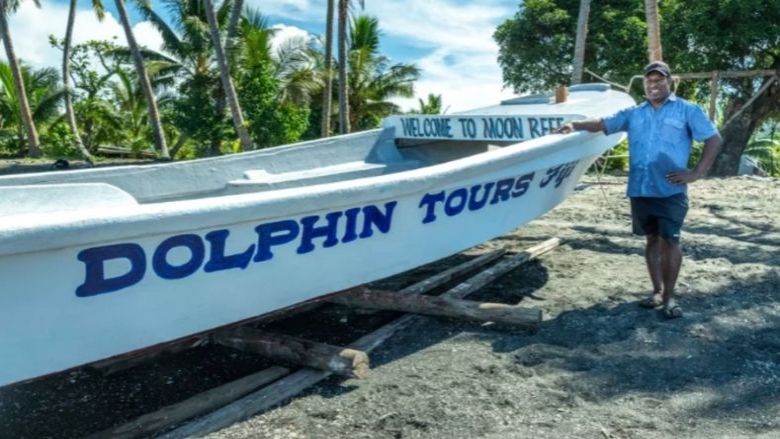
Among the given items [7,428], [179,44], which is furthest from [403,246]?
[179,44]

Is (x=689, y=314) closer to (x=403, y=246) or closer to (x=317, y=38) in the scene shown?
(x=403, y=246)

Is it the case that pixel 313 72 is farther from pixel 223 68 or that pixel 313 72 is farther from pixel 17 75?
pixel 17 75

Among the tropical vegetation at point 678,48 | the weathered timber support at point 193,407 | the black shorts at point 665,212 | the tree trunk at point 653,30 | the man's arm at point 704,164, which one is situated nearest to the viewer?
the weathered timber support at point 193,407

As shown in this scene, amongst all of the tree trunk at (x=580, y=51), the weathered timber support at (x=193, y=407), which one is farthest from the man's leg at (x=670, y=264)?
the tree trunk at (x=580, y=51)

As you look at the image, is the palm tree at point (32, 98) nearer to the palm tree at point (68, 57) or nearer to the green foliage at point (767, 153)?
the palm tree at point (68, 57)

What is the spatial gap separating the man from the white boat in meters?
0.57

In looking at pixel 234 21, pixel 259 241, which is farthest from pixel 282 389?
pixel 234 21

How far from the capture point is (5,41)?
21.7 meters

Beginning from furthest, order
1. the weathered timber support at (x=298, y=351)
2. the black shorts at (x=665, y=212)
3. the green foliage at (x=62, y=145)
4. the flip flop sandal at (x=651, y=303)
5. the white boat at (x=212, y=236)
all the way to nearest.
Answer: the green foliage at (x=62, y=145) → the flip flop sandal at (x=651, y=303) → the black shorts at (x=665, y=212) → the weathered timber support at (x=298, y=351) → the white boat at (x=212, y=236)

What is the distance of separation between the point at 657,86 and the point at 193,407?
3.01 m

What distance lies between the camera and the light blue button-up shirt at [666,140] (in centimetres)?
376

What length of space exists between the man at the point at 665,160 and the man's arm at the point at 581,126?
1.16 ft

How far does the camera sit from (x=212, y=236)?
9.03ft

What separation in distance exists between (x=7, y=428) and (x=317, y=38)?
21758 mm
